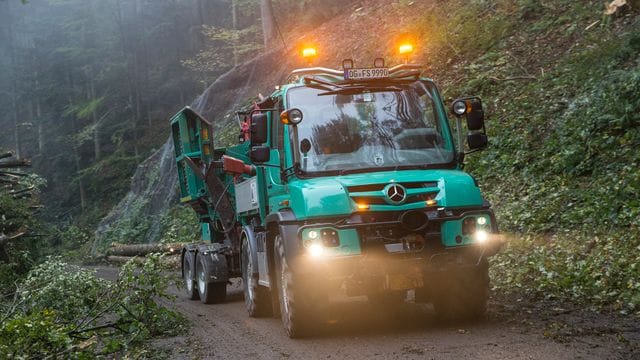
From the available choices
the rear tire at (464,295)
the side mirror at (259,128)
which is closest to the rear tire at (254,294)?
the side mirror at (259,128)

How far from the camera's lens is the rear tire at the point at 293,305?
7.62 m

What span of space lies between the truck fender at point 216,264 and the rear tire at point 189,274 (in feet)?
3.86

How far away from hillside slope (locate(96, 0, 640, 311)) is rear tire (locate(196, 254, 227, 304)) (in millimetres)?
4703

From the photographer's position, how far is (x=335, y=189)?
7.72 m

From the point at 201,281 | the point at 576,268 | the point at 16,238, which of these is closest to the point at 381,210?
the point at 576,268

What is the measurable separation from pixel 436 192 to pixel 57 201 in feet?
143

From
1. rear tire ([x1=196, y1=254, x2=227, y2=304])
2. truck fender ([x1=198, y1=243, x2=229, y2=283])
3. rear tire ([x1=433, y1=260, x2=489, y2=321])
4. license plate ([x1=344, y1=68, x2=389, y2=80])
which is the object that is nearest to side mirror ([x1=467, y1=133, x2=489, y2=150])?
license plate ([x1=344, y1=68, x2=389, y2=80])

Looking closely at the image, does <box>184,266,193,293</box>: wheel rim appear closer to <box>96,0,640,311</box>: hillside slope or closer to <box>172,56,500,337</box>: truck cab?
<box>172,56,500,337</box>: truck cab

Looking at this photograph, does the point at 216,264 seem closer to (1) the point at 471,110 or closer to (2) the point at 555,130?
(1) the point at 471,110

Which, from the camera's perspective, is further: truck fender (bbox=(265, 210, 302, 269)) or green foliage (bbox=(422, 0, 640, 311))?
green foliage (bbox=(422, 0, 640, 311))

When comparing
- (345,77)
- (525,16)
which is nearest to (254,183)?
(345,77)

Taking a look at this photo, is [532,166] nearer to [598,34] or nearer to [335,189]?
[598,34]

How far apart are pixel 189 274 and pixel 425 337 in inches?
293

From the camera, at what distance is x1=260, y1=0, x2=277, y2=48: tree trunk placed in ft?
Result: 101
